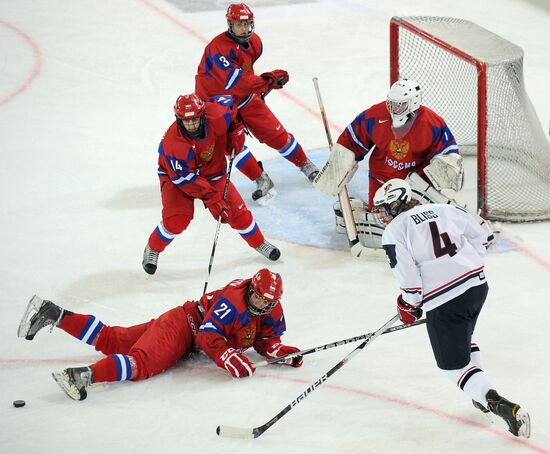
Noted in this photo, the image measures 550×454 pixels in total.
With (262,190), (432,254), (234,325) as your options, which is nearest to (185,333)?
(234,325)

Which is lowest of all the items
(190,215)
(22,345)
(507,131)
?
(22,345)

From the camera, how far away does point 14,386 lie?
463 cm

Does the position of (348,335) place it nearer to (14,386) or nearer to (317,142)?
(14,386)

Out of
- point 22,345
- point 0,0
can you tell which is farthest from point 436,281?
point 0,0

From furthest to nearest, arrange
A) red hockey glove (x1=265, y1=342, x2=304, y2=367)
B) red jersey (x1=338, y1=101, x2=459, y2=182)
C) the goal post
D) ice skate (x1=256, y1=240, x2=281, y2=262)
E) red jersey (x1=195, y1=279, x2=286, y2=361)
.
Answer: the goal post
ice skate (x1=256, y1=240, x2=281, y2=262)
red jersey (x1=338, y1=101, x2=459, y2=182)
red hockey glove (x1=265, y1=342, x2=304, y2=367)
red jersey (x1=195, y1=279, x2=286, y2=361)

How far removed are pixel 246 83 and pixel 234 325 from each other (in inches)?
77.8

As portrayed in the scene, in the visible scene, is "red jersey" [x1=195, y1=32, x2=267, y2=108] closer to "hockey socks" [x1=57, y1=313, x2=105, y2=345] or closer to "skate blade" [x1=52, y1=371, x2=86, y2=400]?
"hockey socks" [x1=57, y1=313, x2=105, y2=345]

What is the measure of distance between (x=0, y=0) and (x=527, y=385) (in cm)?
669

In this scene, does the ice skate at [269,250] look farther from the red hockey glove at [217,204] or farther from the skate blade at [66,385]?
the skate blade at [66,385]

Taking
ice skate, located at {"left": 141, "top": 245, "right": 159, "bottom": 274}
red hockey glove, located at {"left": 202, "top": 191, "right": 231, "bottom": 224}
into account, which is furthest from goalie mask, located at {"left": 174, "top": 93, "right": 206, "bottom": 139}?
ice skate, located at {"left": 141, "top": 245, "right": 159, "bottom": 274}

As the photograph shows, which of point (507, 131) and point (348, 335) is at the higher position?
point (507, 131)

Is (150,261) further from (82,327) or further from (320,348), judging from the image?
(320,348)

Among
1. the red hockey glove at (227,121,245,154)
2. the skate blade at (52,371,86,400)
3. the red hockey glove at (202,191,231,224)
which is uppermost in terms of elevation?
the red hockey glove at (227,121,245,154)

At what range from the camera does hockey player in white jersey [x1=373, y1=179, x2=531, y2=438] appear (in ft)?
13.3
